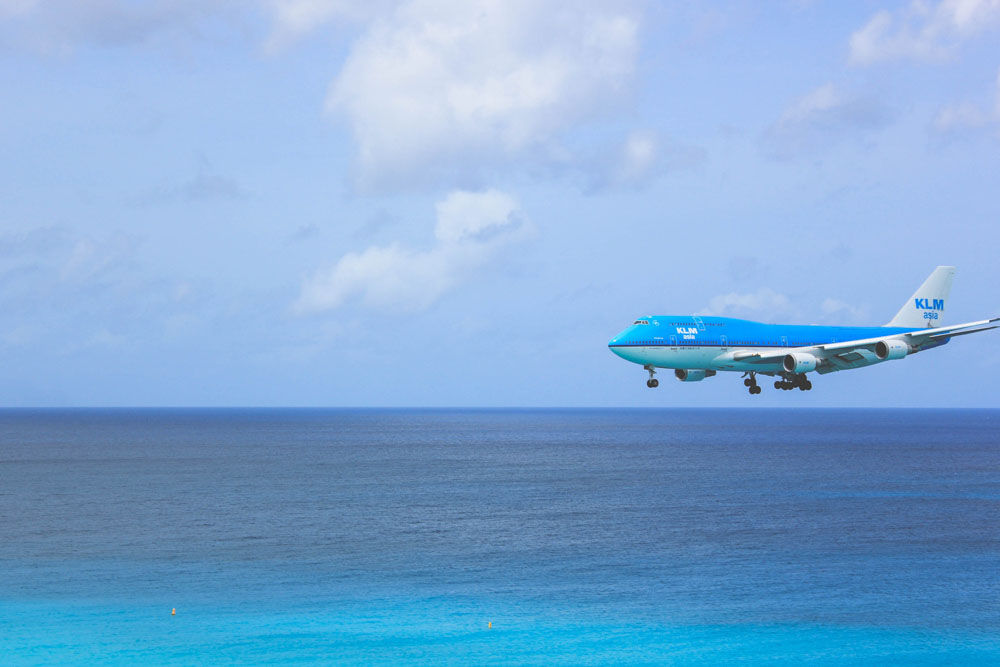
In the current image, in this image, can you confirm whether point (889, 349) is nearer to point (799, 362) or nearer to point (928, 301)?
point (799, 362)

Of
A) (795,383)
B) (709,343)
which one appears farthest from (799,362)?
(709,343)

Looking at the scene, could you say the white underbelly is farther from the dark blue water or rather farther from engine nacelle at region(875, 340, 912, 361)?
the dark blue water

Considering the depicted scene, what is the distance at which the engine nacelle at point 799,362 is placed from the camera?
→ 91.9 m

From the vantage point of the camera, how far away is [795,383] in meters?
92.4

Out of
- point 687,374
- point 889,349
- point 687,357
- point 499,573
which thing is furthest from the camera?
point 889,349

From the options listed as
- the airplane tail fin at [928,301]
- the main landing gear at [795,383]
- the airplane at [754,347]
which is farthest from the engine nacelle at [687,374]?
the airplane tail fin at [928,301]

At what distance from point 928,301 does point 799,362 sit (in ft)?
103

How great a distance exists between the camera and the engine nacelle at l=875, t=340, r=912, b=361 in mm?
93875

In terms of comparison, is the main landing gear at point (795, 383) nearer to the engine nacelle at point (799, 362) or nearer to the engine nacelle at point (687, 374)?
the engine nacelle at point (799, 362)

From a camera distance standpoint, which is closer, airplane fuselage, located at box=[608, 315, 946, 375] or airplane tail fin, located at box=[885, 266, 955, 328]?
airplane fuselage, located at box=[608, 315, 946, 375]

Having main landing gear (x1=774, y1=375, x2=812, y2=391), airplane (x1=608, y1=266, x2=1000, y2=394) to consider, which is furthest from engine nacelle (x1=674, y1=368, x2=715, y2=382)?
main landing gear (x1=774, y1=375, x2=812, y2=391)

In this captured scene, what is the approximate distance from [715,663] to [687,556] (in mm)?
27979

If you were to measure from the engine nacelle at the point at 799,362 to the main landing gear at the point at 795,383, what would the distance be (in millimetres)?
686

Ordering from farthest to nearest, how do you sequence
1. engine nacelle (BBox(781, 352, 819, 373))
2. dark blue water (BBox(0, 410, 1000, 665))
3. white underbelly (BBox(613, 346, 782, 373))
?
engine nacelle (BBox(781, 352, 819, 373)) → white underbelly (BBox(613, 346, 782, 373)) → dark blue water (BBox(0, 410, 1000, 665))
